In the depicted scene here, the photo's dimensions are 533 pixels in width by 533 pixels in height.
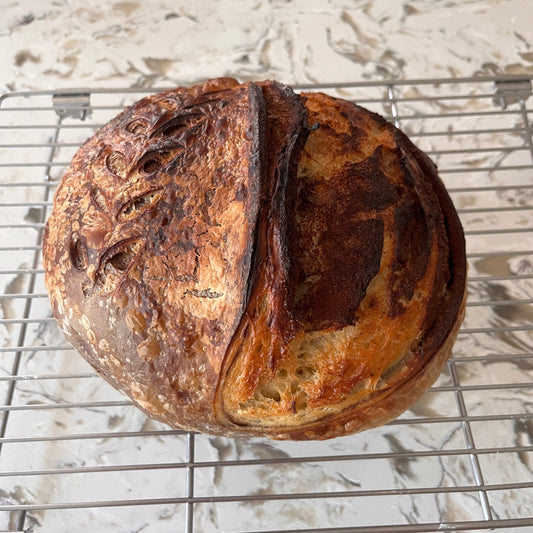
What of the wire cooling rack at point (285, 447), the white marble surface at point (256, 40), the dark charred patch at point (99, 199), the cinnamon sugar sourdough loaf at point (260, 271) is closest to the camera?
the cinnamon sugar sourdough loaf at point (260, 271)

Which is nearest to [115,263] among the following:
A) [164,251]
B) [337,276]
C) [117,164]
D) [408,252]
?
[164,251]

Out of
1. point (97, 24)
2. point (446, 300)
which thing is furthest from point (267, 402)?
point (97, 24)

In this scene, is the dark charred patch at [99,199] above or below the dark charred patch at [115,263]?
above

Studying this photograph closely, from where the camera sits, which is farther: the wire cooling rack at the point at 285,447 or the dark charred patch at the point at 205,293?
the wire cooling rack at the point at 285,447

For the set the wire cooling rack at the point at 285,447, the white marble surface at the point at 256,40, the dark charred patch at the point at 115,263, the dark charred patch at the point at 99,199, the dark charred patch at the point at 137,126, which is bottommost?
the wire cooling rack at the point at 285,447

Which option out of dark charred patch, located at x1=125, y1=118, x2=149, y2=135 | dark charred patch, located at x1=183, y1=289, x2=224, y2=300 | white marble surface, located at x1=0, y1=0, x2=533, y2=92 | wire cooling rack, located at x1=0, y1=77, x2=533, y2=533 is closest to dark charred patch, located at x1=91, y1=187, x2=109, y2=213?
dark charred patch, located at x1=125, y1=118, x2=149, y2=135

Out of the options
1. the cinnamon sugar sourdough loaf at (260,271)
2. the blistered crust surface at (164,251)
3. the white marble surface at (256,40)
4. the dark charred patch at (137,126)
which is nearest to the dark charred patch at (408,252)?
the cinnamon sugar sourdough loaf at (260,271)

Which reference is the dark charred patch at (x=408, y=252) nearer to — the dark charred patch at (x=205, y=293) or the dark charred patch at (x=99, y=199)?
the dark charred patch at (x=205, y=293)

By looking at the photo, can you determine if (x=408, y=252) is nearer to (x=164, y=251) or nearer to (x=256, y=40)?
(x=164, y=251)

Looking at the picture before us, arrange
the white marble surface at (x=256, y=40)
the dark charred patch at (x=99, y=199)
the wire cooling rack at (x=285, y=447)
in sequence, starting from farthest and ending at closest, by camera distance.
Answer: the white marble surface at (x=256, y=40), the wire cooling rack at (x=285, y=447), the dark charred patch at (x=99, y=199)
